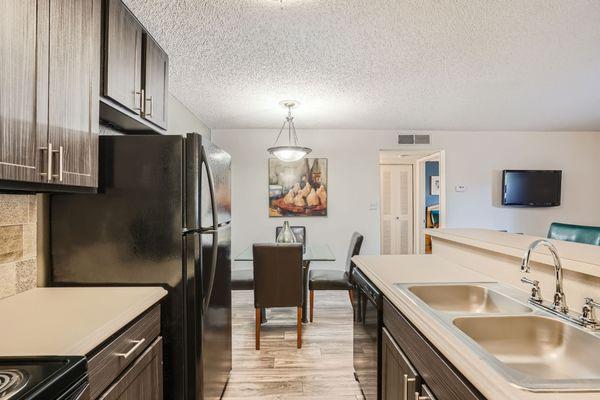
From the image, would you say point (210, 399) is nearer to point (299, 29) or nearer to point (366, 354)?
point (366, 354)

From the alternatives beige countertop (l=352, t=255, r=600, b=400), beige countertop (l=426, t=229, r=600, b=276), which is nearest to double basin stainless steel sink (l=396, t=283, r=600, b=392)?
beige countertop (l=352, t=255, r=600, b=400)

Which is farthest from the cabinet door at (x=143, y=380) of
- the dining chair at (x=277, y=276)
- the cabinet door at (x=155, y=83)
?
the dining chair at (x=277, y=276)

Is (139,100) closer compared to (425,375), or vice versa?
(425,375)

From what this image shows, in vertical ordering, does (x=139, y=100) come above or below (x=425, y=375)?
above

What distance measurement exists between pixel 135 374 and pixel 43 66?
1.13m

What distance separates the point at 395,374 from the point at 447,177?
4.41m

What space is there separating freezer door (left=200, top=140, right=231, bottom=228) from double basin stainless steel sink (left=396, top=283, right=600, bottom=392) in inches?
40.7

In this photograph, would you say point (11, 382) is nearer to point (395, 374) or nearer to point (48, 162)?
point (48, 162)

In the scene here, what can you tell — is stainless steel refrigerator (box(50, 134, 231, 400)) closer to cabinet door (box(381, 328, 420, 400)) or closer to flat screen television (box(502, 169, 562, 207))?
cabinet door (box(381, 328, 420, 400))

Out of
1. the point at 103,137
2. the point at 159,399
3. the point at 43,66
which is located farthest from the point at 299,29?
the point at 159,399

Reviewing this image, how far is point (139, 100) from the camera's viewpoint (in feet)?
6.04

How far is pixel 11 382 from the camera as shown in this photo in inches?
31.3

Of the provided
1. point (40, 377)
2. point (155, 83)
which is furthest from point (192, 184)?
point (40, 377)

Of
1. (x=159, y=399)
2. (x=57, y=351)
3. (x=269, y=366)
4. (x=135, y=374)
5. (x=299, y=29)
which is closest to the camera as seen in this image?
(x=57, y=351)
